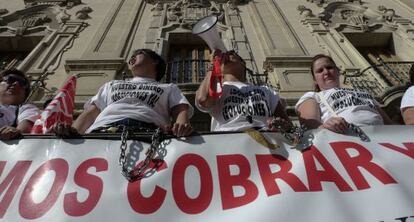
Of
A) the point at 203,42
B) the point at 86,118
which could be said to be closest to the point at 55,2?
the point at 203,42

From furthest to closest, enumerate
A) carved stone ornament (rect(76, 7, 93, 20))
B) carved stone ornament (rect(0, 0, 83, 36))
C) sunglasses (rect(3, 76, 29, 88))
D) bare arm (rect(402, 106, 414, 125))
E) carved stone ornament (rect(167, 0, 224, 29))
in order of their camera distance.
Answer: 1. carved stone ornament (rect(76, 7, 93, 20))
2. carved stone ornament (rect(167, 0, 224, 29))
3. carved stone ornament (rect(0, 0, 83, 36))
4. sunglasses (rect(3, 76, 29, 88))
5. bare arm (rect(402, 106, 414, 125))

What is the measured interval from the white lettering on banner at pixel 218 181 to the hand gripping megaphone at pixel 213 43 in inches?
23.7

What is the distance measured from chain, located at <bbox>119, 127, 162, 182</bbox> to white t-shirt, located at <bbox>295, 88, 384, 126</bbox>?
1.60 meters

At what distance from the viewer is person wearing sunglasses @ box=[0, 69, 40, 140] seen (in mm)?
3400

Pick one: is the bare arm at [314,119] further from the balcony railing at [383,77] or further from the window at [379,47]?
the window at [379,47]

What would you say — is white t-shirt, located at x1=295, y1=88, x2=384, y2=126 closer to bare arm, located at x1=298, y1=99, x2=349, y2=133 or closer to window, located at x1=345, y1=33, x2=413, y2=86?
bare arm, located at x1=298, y1=99, x2=349, y2=133

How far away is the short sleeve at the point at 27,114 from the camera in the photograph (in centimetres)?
347

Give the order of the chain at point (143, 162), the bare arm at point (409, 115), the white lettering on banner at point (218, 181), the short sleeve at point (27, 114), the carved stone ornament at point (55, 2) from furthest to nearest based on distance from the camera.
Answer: the carved stone ornament at point (55, 2), the short sleeve at point (27, 114), the bare arm at point (409, 115), the chain at point (143, 162), the white lettering on banner at point (218, 181)

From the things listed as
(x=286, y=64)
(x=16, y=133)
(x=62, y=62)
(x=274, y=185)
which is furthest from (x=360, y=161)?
(x=62, y=62)

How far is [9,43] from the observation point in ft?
29.7

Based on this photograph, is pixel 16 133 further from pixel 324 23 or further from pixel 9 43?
pixel 324 23

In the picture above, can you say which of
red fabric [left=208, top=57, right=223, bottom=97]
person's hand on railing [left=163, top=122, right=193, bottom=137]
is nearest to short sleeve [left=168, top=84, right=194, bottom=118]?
red fabric [left=208, top=57, right=223, bottom=97]

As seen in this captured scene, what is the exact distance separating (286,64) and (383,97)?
206 cm

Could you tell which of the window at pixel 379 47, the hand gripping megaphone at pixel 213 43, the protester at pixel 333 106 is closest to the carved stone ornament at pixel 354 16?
the window at pixel 379 47
